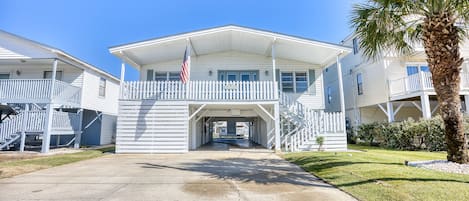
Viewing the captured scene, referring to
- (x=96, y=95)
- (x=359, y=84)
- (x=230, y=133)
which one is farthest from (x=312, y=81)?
(x=230, y=133)

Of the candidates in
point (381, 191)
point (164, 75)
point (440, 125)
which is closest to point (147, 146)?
point (164, 75)

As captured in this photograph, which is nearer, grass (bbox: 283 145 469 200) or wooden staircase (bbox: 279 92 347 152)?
grass (bbox: 283 145 469 200)

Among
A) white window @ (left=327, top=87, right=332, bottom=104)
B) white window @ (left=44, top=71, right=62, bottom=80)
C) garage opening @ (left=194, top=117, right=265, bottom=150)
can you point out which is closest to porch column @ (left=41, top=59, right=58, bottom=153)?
white window @ (left=44, top=71, right=62, bottom=80)

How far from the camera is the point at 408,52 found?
7855 millimetres

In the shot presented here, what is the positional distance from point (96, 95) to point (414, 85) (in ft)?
→ 66.5

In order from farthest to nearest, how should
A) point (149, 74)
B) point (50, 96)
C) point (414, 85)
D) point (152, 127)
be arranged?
point (149, 74) → point (414, 85) → point (50, 96) → point (152, 127)

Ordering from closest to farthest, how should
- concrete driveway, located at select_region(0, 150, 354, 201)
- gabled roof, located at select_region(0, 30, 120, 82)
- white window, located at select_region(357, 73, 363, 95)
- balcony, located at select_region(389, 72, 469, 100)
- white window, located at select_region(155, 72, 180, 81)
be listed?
concrete driveway, located at select_region(0, 150, 354, 201) → gabled roof, located at select_region(0, 30, 120, 82) → balcony, located at select_region(389, 72, 469, 100) → white window, located at select_region(155, 72, 180, 81) → white window, located at select_region(357, 73, 363, 95)

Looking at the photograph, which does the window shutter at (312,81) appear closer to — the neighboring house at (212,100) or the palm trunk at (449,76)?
the neighboring house at (212,100)

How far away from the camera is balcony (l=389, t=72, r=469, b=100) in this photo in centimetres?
1317

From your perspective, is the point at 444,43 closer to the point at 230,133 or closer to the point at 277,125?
the point at 277,125

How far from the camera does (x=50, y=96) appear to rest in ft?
39.0

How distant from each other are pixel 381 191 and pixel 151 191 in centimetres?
423

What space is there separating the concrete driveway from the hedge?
841 centimetres

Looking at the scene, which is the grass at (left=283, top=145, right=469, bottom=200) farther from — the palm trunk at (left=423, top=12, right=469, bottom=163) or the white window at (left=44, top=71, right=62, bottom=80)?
the white window at (left=44, top=71, right=62, bottom=80)
